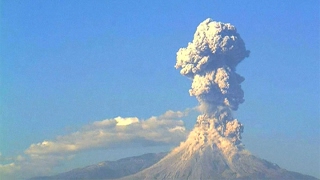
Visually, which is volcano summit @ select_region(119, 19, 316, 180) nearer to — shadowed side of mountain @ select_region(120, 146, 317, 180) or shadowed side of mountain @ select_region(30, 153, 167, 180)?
shadowed side of mountain @ select_region(120, 146, 317, 180)

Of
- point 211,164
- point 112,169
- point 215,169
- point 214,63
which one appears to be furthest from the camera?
point 112,169

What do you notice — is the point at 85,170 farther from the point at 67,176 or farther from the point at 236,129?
the point at 236,129

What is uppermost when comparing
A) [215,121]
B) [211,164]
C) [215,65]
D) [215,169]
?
[215,65]

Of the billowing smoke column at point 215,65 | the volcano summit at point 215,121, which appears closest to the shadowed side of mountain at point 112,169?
the volcano summit at point 215,121

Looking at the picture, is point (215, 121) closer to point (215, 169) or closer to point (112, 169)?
Answer: point (215, 169)

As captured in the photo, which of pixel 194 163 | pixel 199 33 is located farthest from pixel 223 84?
pixel 194 163

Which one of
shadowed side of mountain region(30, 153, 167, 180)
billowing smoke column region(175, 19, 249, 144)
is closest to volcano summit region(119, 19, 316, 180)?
billowing smoke column region(175, 19, 249, 144)

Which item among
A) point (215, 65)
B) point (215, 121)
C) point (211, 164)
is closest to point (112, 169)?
point (211, 164)
